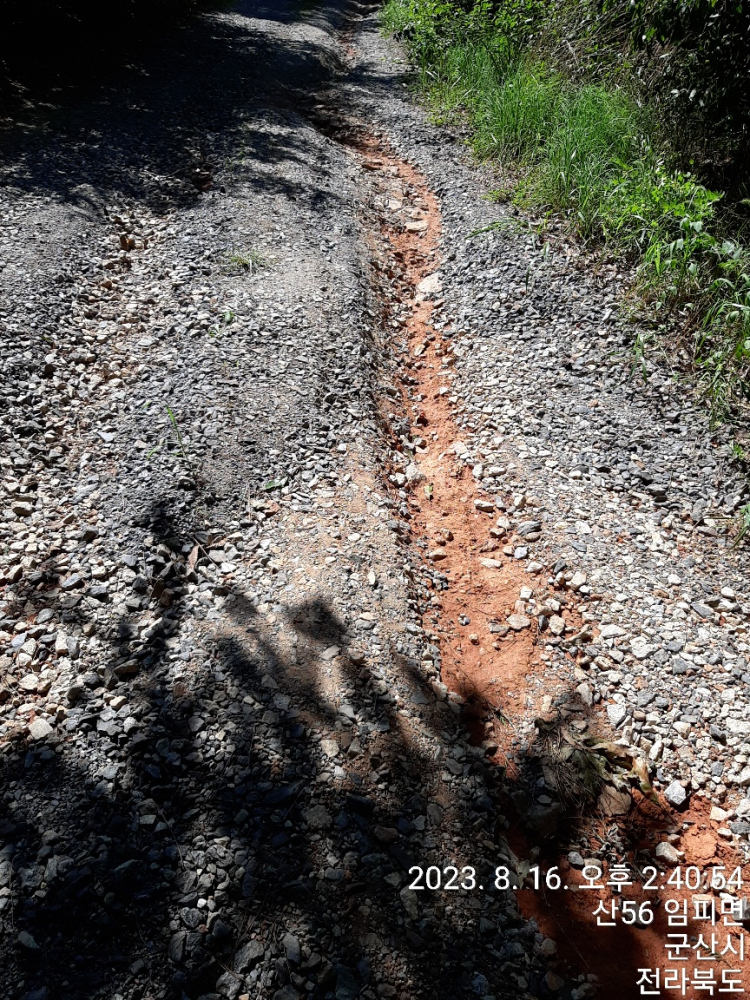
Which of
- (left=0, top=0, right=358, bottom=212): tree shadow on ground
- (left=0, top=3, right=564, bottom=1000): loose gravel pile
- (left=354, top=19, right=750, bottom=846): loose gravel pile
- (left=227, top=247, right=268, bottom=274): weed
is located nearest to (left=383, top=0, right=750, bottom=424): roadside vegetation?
(left=354, top=19, right=750, bottom=846): loose gravel pile

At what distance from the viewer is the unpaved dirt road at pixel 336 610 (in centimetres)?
199

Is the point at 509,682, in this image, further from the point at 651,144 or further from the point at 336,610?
the point at 651,144

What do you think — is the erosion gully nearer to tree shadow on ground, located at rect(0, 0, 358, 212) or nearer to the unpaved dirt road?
the unpaved dirt road

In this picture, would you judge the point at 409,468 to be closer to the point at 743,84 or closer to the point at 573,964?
the point at 573,964

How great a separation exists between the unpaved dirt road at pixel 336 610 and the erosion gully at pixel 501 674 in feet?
0.04

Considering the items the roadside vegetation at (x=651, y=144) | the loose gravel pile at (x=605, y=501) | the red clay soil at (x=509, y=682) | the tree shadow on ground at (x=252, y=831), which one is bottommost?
the tree shadow on ground at (x=252, y=831)

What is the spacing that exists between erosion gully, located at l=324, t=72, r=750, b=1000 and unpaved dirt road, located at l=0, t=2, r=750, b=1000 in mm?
13

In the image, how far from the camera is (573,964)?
6.54ft

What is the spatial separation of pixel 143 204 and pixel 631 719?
18.7 ft

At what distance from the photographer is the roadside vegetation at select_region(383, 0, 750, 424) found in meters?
3.94

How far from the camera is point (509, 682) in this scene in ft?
9.04

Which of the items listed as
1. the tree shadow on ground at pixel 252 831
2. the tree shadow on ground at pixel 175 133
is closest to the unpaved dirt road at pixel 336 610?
the tree shadow on ground at pixel 252 831

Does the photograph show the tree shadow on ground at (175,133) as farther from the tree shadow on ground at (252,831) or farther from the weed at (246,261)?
the tree shadow on ground at (252,831)

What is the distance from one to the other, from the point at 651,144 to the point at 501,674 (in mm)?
4587
